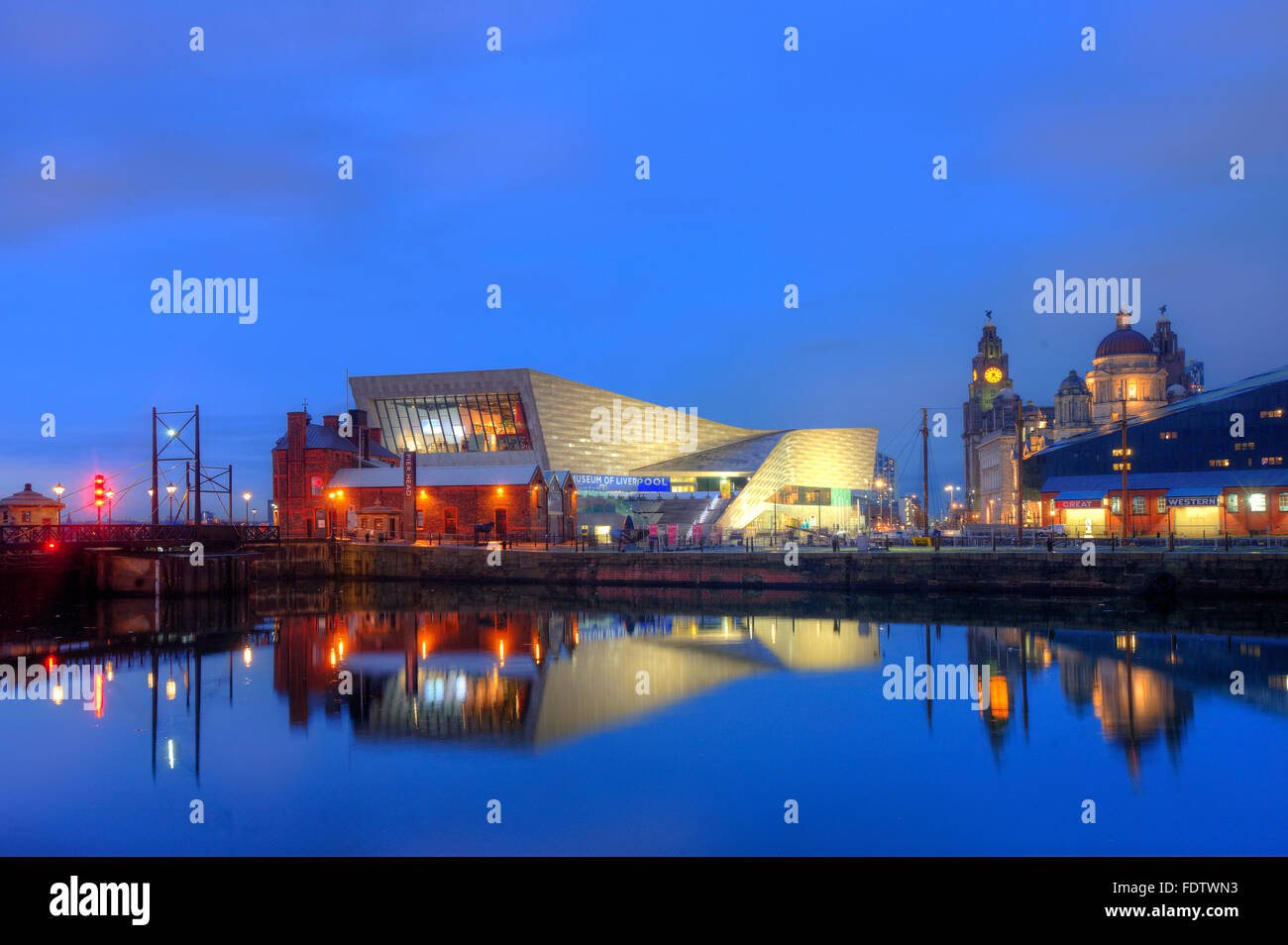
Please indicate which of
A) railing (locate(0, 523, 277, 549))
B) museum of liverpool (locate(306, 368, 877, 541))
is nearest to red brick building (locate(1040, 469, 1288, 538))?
museum of liverpool (locate(306, 368, 877, 541))

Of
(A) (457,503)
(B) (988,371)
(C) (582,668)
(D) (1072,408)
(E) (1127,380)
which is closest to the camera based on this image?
(C) (582,668)

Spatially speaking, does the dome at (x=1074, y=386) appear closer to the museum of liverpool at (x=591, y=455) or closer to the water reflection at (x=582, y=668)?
the museum of liverpool at (x=591, y=455)

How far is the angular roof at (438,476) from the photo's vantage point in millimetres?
59750

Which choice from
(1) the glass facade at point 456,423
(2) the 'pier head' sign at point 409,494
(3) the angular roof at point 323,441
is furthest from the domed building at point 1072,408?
(3) the angular roof at point 323,441

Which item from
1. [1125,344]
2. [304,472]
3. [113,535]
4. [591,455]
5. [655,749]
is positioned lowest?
[655,749]

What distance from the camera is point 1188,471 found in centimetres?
5906

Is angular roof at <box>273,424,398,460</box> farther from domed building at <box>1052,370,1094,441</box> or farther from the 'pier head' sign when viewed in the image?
domed building at <box>1052,370,1094,441</box>

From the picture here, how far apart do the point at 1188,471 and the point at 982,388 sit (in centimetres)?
12531

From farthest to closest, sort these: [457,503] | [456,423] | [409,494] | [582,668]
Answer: [456,423] < [457,503] < [409,494] < [582,668]

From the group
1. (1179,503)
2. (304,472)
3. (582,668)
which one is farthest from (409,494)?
(1179,503)

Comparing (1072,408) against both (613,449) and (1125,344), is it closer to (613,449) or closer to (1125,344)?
(1125,344)

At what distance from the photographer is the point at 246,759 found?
15570 millimetres

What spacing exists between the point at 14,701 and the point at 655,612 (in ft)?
73.7
